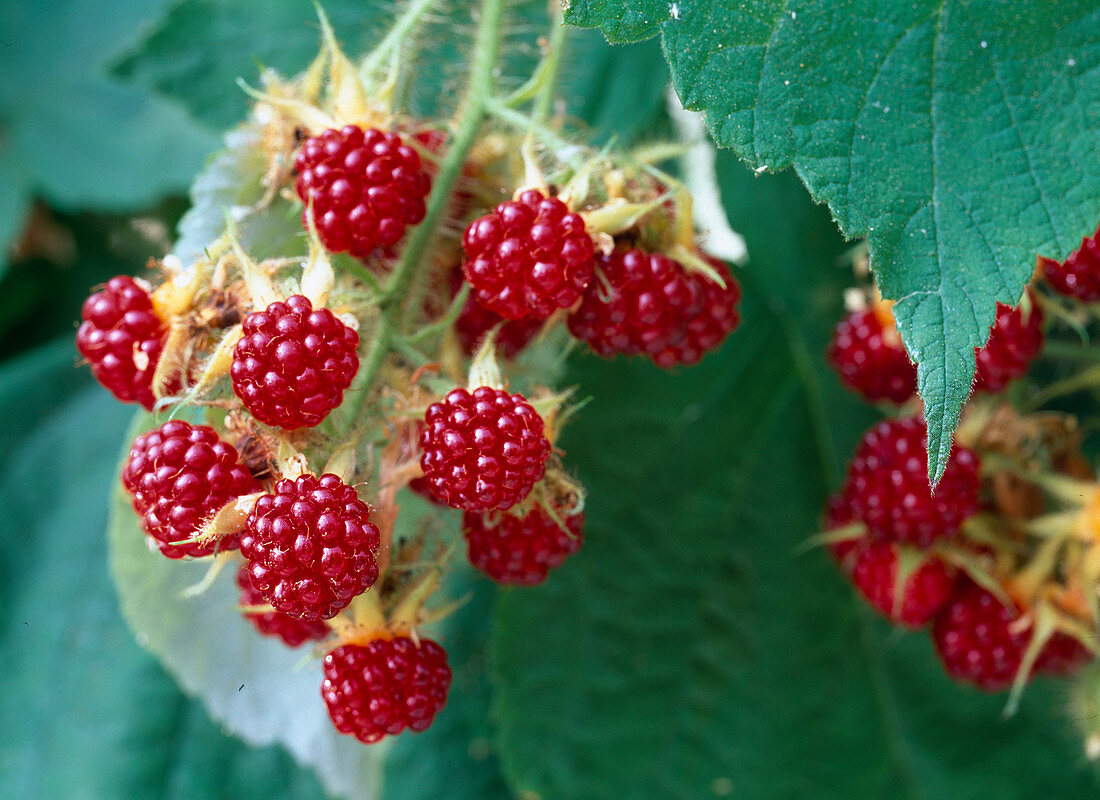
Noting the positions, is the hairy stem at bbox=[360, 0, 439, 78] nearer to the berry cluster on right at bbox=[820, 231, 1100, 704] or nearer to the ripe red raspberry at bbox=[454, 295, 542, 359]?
the ripe red raspberry at bbox=[454, 295, 542, 359]

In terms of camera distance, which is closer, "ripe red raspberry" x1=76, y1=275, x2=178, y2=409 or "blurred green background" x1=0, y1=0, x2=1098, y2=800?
"ripe red raspberry" x1=76, y1=275, x2=178, y2=409

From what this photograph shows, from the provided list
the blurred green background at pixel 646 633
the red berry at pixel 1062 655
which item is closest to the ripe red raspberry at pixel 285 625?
the blurred green background at pixel 646 633

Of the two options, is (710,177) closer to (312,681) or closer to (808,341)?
(808,341)

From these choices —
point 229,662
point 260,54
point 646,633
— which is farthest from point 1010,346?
point 260,54

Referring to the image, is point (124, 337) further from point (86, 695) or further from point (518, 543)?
point (86, 695)

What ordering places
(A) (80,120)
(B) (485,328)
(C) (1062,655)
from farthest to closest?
(A) (80,120)
(C) (1062,655)
(B) (485,328)

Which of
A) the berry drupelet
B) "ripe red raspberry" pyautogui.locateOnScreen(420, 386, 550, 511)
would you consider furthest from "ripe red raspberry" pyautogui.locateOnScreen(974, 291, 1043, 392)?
the berry drupelet

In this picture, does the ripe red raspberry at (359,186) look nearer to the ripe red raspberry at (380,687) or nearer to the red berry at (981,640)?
the ripe red raspberry at (380,687)

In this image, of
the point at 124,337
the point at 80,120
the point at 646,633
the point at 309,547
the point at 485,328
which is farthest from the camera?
the point at 80,120
